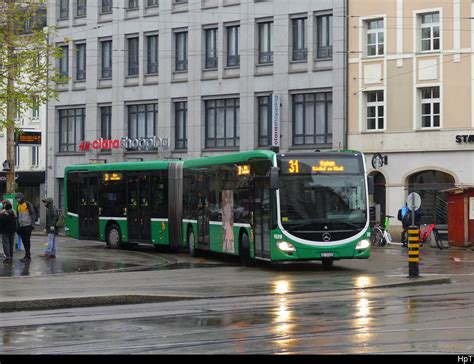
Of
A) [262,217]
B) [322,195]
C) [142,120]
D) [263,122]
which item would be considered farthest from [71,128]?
[322,195]

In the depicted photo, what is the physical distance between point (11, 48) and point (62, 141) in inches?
1334

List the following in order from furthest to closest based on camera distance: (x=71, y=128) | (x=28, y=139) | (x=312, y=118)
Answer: (x=71, y=128), (x=312, y=118), (x=28, y=139)

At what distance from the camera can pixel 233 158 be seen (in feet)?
96.1

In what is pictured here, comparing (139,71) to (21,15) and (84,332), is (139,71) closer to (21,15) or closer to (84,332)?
(21,15)

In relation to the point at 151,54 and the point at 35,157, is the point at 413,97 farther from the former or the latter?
the point at 35,157

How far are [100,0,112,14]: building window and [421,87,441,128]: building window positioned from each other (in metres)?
20.7

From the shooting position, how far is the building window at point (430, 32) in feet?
158

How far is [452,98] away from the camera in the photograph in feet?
155

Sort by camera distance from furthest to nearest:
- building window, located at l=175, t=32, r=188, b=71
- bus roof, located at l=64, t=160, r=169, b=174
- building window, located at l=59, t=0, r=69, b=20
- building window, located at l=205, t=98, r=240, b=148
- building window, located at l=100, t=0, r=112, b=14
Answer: building window, located at l=59, t=0, r=69, b=20 < building window, located at l=100, t=0, r=112, b=14 < building window, located at l=175, t=32, r=188, b=71 < building window, located at l=205, t=98, r=240, b=148 < bus roof, located at l=64, t=160, r=169, b=174

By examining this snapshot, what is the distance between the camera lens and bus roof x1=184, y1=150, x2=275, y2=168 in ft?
88.5

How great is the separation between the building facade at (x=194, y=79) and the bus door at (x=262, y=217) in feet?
78.6

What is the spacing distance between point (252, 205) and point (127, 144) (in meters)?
32.7

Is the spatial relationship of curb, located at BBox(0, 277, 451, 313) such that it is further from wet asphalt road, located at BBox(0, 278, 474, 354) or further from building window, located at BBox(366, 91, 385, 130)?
building window, located at BBox(366, 91, 385, 130)

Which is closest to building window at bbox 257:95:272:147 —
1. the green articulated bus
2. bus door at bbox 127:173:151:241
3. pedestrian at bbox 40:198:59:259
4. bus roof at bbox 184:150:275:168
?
the green articulated bus
